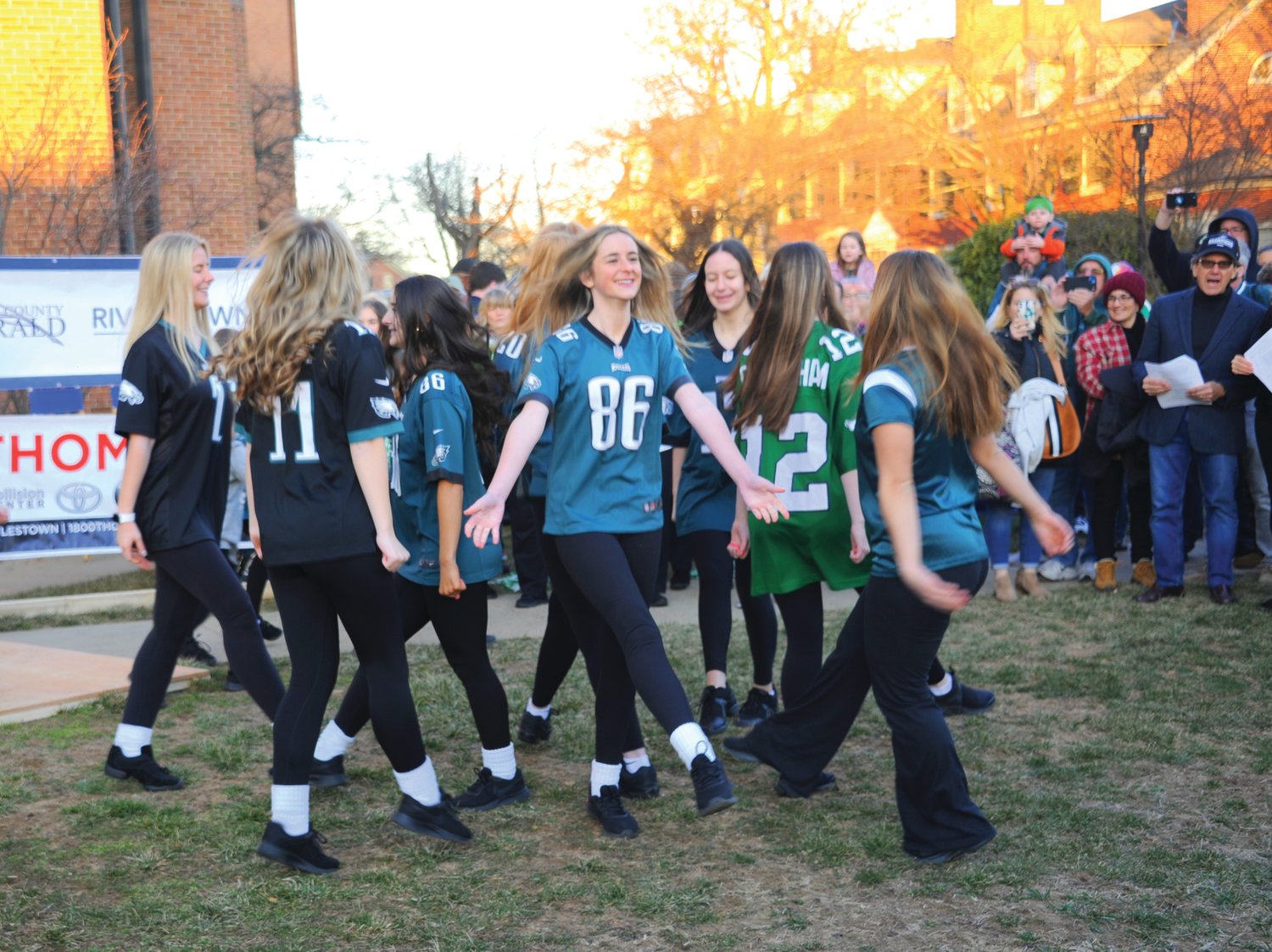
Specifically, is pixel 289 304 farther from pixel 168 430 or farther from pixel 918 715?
pixel 918 715

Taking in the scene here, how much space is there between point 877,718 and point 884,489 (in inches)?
89.1

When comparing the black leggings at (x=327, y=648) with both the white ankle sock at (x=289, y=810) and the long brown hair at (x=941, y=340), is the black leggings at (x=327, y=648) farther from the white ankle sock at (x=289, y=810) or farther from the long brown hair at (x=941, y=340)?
the long brown hair at (x=941, y=340)

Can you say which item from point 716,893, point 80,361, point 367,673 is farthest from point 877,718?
point 80,361

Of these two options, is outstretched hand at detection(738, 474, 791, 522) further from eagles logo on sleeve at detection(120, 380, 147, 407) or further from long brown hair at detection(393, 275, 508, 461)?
eagles logo on sleeve at detection(120, 380, 147, 407)

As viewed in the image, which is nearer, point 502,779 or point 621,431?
point 621,431

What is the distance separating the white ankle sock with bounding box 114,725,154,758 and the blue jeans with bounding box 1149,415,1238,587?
6162mm

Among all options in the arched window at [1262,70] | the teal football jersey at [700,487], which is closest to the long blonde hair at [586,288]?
the teal football jersey at [700,487]

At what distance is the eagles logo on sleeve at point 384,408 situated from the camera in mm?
3957

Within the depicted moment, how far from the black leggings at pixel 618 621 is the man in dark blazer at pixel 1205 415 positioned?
193 inches

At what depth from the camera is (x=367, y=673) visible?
417 centimetres

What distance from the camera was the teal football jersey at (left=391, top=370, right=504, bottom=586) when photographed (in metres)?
4.50

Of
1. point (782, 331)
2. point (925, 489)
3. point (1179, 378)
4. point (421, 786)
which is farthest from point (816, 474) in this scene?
point (1179, 378)

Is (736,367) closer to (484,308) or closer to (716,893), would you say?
(716,893)

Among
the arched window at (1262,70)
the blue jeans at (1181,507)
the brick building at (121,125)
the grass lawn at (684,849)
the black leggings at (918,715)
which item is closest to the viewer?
the grass lawn at (684,849)
